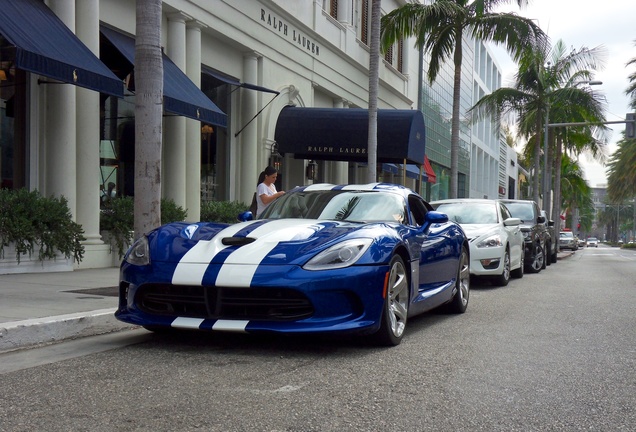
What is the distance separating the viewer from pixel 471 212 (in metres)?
13.0

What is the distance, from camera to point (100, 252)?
39.1 ft

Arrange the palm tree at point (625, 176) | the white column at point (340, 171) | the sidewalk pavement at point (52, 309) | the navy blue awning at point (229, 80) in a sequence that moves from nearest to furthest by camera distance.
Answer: the sidewalk pavement at point (52, 309) < the navy blue awning at point (229, 80) < the white column at point (340, 171) < the palm tree at point (625, 176)

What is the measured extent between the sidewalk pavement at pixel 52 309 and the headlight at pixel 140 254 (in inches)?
30.7

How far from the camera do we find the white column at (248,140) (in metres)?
18.1

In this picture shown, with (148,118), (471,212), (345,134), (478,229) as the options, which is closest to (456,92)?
(345,134)

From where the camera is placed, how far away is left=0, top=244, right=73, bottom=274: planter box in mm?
9719

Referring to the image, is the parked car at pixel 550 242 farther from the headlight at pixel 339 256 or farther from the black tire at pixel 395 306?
the headlight at pixel 339 256

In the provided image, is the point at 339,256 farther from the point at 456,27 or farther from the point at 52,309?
the point at 456,27

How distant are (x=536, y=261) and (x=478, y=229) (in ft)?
15.7

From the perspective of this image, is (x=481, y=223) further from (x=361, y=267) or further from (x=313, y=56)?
(x=313, y=56)

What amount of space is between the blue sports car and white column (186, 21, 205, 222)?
9.56 meters

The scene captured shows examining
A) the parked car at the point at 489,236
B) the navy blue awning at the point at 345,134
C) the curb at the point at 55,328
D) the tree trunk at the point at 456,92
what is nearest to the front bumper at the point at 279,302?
the curb at the point at 55,328

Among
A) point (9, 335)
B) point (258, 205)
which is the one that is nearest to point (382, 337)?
point (9, 335)

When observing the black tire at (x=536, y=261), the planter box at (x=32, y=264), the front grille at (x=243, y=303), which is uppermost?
the front grille at (x=243, y=303)
